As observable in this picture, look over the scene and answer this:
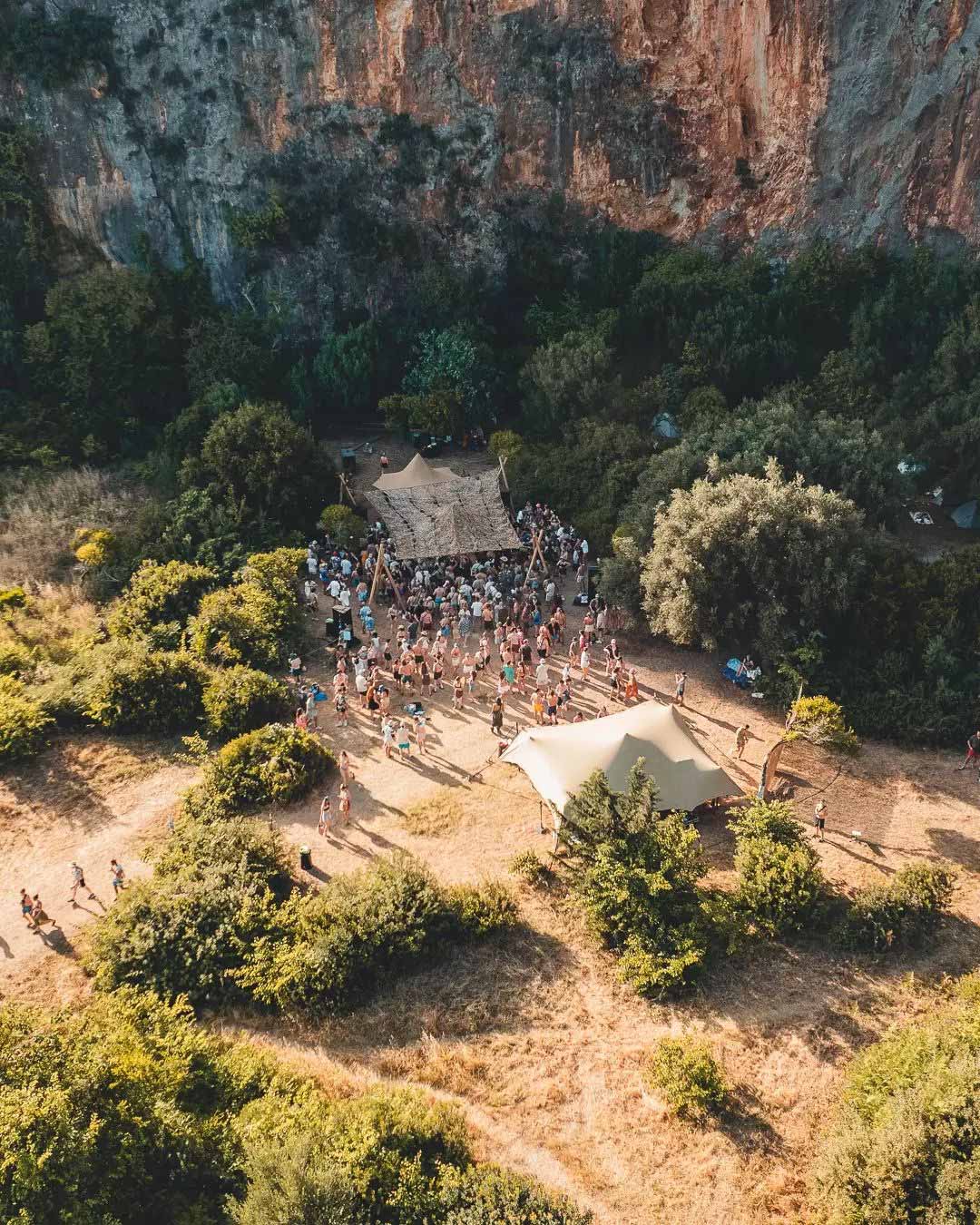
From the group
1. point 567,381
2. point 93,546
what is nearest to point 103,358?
point 93,546

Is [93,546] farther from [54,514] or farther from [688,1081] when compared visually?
[688,1081]

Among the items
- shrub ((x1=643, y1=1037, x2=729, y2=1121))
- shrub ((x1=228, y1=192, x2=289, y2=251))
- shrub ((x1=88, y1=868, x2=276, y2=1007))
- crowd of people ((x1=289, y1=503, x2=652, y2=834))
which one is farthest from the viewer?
shrub ((x1=228, y1=192, x2=289, y2=251))

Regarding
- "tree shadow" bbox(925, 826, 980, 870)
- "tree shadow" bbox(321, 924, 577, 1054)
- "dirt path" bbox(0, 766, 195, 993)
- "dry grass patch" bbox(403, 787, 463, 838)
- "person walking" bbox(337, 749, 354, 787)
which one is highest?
"person walking" bbox(337, 749, 354, 787)

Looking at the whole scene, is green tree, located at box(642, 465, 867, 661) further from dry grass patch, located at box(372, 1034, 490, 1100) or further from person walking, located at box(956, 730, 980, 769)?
dry grass patch, located at box(372, 1034, 490, 1100)

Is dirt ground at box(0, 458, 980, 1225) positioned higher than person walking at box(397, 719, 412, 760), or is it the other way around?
person walking at box(397, 719, 412, 760)

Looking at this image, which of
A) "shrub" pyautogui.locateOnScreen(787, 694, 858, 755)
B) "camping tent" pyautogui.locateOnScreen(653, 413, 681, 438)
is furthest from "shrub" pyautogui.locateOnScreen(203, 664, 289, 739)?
"camping tent" pyautogui.locateOnScreen(653, 413, 681, 438)

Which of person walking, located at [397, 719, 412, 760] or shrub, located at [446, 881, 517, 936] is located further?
person walking, located at [397, 719, 412, 760]

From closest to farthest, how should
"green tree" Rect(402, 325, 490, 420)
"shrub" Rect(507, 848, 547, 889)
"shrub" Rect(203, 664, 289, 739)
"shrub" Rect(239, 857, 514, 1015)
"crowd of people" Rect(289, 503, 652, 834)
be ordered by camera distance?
"shrub" Rect(239, 857, 514, 1015) < "shrub" Rect(507, 848, 547, 889) < "shrub" Rect(203, 664, 289, 739) < "crowd of people" Rect(289, 503, 652, 834) < "green tree" Rect(402, 325, 490, 420)
